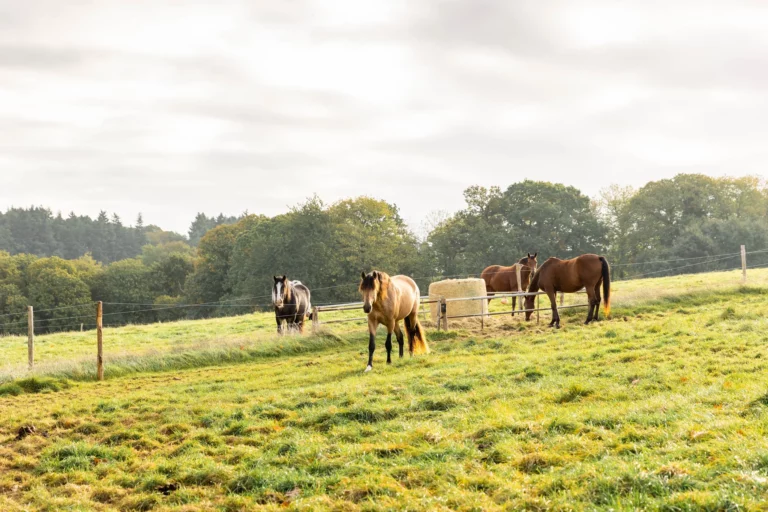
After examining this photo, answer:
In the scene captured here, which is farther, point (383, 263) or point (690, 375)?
point (383, 263)

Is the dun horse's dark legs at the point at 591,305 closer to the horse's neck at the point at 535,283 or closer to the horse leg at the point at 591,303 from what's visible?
the horse leg at the point at 591,303

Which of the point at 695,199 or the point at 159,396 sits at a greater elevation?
the point at 695,199

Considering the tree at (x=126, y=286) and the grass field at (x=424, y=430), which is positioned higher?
the tree at (x=126, y=286)

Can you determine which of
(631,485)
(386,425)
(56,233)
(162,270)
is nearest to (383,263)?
(162,270)

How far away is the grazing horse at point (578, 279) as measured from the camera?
15.9m

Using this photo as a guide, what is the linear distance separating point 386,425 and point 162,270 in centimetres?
5596

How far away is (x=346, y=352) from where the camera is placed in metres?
14.3

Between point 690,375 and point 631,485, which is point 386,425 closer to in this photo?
point 631,485

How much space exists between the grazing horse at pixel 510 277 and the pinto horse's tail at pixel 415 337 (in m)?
6.94

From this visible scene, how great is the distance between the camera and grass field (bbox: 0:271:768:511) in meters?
4.79

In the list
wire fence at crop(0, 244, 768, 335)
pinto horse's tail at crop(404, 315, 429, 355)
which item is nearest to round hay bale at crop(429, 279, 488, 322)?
pinto horse's tail at crop(404, 315, 429, 355)

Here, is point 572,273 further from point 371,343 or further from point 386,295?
point 371,343

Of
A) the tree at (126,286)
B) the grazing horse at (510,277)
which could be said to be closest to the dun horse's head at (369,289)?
the grazing horse at (510,277)

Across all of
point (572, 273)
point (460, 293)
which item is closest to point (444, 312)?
point (460, 293)
